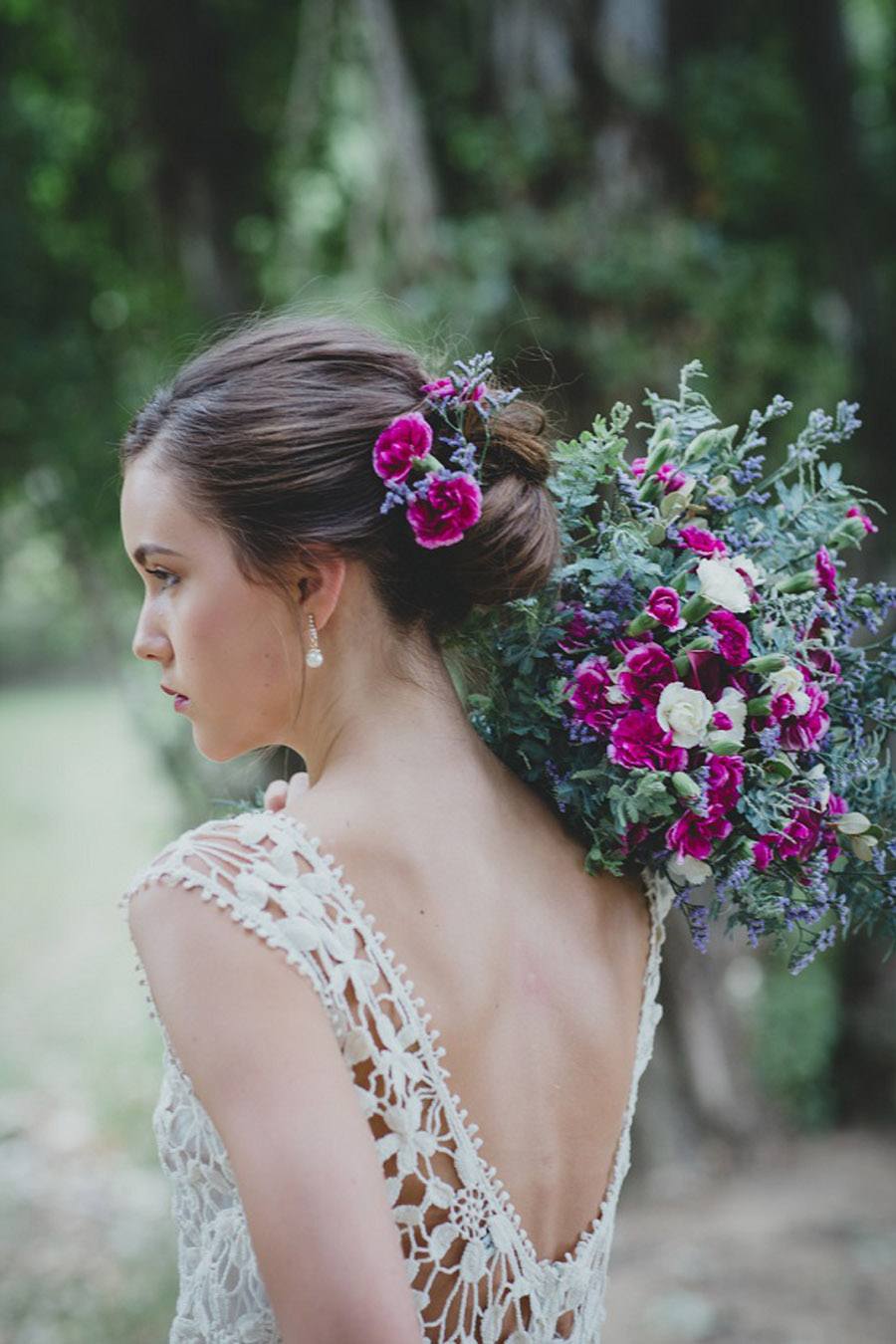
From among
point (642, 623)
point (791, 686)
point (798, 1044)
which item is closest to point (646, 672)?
point (642, 623)

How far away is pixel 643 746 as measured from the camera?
1542 mm

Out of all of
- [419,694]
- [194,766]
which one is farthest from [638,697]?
[194,766]

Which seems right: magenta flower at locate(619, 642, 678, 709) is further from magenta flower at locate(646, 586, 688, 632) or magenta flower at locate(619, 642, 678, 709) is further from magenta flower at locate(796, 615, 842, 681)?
magenta flower at locate(796, 615, 842, 681)

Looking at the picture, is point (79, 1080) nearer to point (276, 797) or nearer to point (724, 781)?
point (276, 797)

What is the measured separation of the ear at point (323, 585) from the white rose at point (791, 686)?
0.53 metres

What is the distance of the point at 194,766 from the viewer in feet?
17.1

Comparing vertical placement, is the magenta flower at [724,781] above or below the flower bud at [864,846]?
above

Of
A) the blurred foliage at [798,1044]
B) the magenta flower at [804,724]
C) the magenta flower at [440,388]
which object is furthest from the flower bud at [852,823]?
the blurred foliage at [798,1044]

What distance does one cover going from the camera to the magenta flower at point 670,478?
1.67m

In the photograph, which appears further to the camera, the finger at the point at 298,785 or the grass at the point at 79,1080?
the grass at the point at 79,1080

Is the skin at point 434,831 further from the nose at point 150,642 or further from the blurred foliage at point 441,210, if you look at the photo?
the blurred foliage at point 441,210

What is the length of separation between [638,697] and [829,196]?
465cm

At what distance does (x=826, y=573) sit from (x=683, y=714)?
13.7 inches

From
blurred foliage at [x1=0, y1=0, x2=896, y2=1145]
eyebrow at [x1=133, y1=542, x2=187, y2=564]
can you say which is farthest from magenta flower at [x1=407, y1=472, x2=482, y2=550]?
blurred foliage at [x1=0, y1=0, x2=896, y2=1145]
